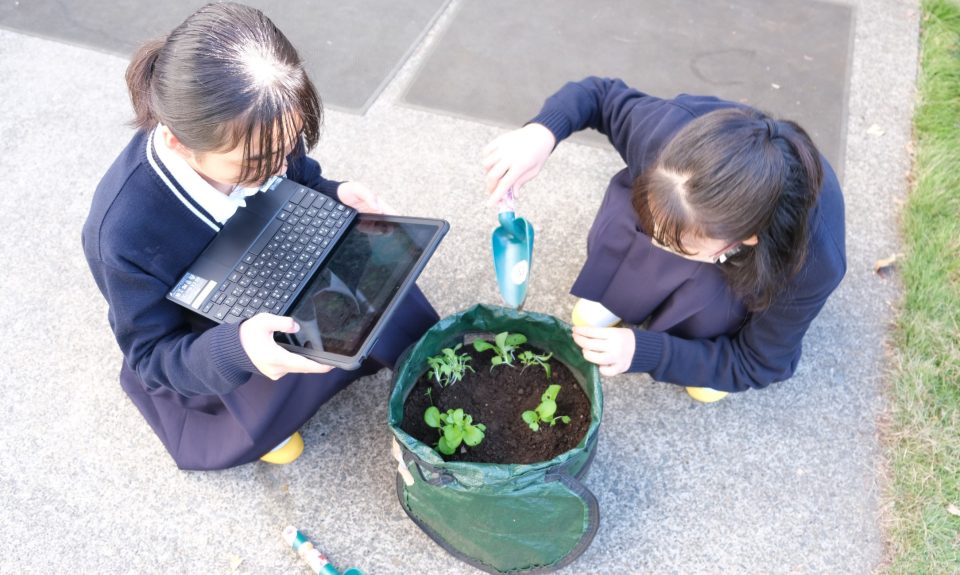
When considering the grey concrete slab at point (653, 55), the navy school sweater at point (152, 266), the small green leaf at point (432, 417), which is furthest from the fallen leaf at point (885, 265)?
the navy school sweater at point (152, 266)

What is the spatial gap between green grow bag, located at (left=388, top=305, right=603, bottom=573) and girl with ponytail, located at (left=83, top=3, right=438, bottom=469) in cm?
19

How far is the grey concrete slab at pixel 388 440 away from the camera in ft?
4.86

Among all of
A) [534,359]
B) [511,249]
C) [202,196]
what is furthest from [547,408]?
[202,196]

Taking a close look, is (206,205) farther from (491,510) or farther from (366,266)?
(491,510)

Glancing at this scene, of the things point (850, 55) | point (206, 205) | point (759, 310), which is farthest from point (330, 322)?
point (850, 55)

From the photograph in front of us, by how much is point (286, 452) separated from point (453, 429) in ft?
1.58

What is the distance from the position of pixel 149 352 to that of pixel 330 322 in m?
0.34

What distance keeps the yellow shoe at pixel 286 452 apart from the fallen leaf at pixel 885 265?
1.56m

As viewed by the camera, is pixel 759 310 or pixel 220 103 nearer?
pixel 220 103

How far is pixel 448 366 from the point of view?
1338 mm

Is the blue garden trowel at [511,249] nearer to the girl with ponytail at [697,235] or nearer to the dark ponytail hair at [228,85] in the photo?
the girl with ponytail at [697,235]

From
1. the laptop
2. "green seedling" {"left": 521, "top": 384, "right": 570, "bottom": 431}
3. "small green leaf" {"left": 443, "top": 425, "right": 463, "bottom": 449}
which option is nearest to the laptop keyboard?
the laptop

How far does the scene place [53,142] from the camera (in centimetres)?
217

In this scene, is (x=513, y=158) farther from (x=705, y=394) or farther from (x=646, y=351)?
(x=705, y=394)
